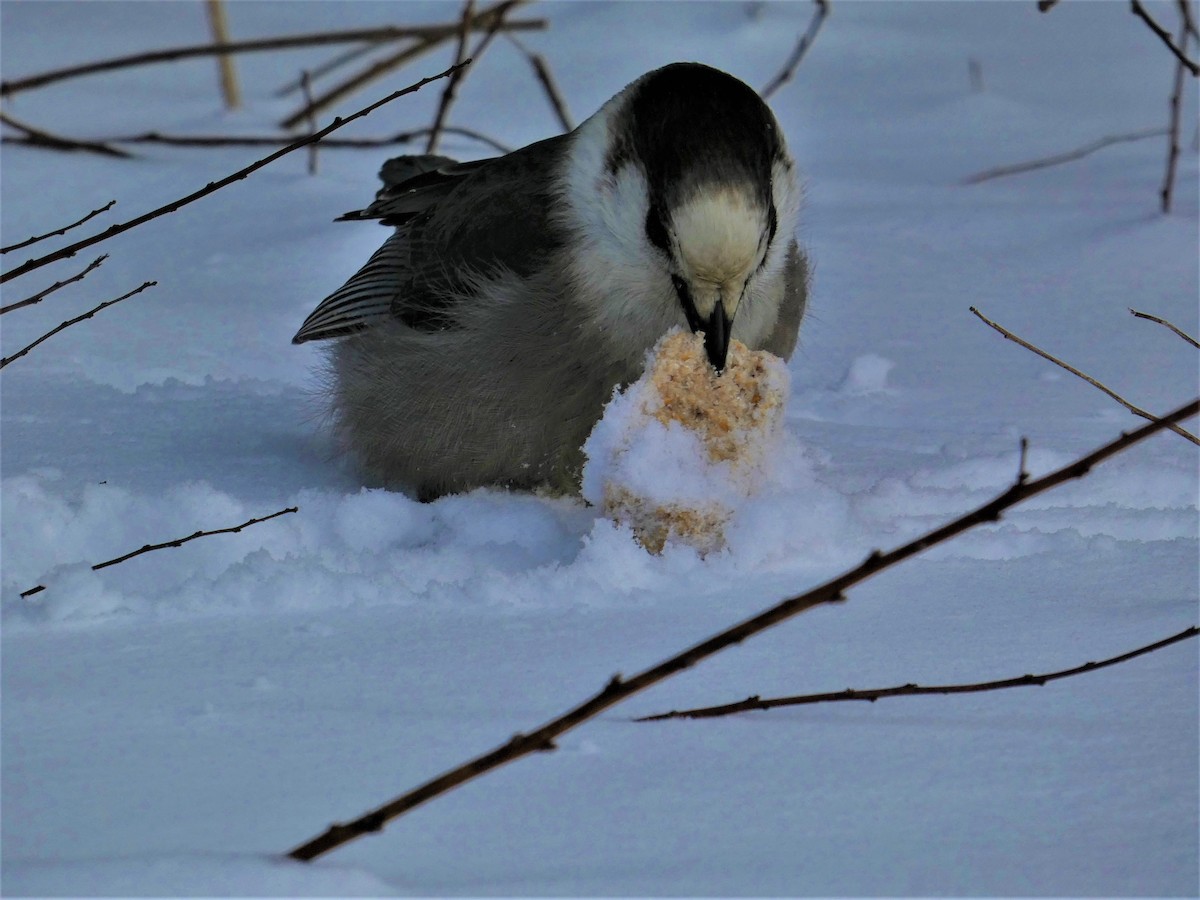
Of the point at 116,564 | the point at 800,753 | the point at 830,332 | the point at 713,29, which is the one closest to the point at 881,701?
the point at 800,753

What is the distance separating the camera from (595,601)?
238 cm

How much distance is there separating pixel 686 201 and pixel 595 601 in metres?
0.74

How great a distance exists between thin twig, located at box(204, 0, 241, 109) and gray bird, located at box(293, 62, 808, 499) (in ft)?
9.33

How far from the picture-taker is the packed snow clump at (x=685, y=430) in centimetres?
274

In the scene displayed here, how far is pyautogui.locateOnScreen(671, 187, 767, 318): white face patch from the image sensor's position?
8.70 feet

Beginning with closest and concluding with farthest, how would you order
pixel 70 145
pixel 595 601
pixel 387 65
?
pixel 595 601 < pixel 70 145 < pixel 387 65

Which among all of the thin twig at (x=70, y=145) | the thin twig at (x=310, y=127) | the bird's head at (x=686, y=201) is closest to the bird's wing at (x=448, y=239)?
the bird's head at (x=686, y=201)

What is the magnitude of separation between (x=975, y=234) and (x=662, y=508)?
262 cm

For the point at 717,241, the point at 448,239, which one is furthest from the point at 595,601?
the point at 448,239

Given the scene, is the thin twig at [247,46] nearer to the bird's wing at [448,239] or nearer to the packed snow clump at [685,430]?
the bird's wing at [448,239]

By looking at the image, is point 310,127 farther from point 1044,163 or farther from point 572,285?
point 572,285

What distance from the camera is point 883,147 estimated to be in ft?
20.0

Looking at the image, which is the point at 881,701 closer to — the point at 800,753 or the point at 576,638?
the point at 800,753

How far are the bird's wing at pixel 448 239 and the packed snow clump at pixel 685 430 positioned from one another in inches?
15.3
